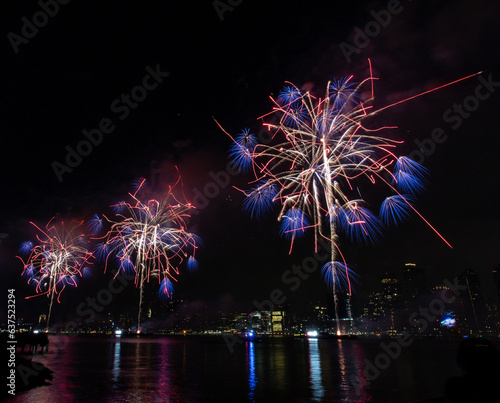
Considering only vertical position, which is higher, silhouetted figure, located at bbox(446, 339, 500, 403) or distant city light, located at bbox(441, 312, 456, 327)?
distant city light, located at bbox(441, 312, 456, 327)

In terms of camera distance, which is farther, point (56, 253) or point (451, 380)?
point (56, 253)

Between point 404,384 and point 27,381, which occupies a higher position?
point 27,381

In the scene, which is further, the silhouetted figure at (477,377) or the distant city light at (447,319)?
the distant city light at (447,319)

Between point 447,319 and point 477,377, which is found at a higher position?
point 447,319

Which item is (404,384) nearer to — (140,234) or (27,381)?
(27,381)

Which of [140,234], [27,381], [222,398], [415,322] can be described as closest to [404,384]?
[222,398]

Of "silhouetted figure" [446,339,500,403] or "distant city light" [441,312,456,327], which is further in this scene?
"distant city light" [441,312,456,327]

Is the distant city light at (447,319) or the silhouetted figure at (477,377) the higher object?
the distant city light at (447,319)

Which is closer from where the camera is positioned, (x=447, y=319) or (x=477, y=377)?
(x=477, y=377)
